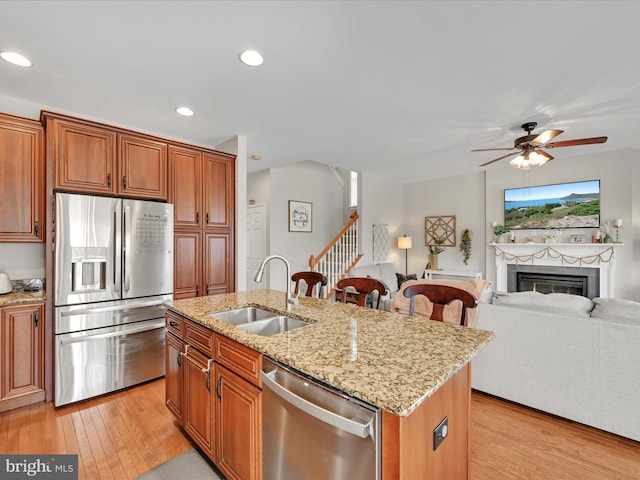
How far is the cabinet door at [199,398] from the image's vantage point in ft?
5.70

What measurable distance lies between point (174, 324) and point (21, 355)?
57.3 inches

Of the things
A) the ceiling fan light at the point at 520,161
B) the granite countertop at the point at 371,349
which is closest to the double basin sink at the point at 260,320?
the granite countertop at the point at 371,349

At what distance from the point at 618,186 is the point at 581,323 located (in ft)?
13.3

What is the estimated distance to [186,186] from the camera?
3.27 metres

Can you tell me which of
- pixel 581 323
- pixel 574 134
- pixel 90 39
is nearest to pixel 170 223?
pixel 90 39

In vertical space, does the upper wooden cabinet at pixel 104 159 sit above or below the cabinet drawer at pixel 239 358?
above

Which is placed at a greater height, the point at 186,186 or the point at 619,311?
the point at 186,186

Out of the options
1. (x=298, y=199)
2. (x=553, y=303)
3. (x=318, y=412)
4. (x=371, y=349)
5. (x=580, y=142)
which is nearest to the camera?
(x=318, y=412)

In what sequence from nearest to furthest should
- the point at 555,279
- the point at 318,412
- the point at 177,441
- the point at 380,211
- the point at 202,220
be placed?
the point at 318,412, the point at 177,441, the point at 202,220, the point at 555,279, the point at 380,211

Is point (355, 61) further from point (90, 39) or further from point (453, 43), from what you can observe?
point (90, 39)

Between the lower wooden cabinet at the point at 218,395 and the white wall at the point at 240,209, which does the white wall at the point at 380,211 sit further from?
the lower wooden cabinet at the point at 218,395

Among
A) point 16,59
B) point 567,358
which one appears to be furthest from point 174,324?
point 567,358

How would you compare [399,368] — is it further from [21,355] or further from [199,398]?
[21,355]

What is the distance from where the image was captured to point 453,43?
2.00 m
